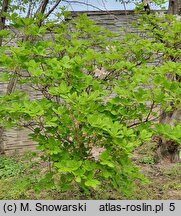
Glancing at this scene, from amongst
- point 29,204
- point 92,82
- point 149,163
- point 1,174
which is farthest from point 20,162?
point 92,82

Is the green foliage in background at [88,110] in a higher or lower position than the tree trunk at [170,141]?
higher

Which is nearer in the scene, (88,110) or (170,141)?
(88,110)

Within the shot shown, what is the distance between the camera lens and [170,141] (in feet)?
11.4

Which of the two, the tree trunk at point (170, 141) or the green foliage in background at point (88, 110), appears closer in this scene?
the green foliage in background at point (88, 110)

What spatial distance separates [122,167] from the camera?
6.31ft

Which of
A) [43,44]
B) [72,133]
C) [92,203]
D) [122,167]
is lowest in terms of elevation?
[92,203]

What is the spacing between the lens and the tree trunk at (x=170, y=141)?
11.4 feet

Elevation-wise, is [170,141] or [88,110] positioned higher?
[88,110]

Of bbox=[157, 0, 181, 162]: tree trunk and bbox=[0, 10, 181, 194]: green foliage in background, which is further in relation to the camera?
bbox=[157, 0, 181, 162]: tree trunk

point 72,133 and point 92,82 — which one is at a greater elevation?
point 92,82

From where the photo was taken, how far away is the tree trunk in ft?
11.4

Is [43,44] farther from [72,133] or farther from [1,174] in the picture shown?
[1,174]

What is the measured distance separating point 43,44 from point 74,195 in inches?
45.2

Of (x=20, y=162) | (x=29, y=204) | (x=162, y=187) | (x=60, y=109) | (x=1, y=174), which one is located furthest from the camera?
(x=20, y=162)
